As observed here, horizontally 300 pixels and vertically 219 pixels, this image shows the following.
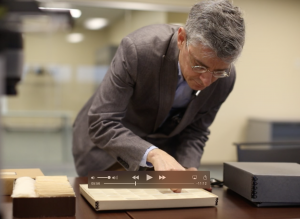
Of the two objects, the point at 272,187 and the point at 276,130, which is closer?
the point at 272,187

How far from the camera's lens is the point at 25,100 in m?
5.17

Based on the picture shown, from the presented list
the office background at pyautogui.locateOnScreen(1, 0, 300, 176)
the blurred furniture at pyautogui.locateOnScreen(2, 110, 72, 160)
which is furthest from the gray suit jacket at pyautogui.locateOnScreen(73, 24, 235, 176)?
the blurred furniture at pyautogui.locateOnScreen(2, 110, 72, 160)

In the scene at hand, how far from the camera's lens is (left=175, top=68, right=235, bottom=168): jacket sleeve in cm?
156

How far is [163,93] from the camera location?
57.7 inches

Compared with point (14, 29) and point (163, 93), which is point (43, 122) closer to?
point (163, 93)

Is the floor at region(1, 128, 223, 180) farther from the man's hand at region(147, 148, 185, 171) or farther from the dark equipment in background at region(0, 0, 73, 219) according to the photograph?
the dark equipment in background at region(0, 0, 73, 219)

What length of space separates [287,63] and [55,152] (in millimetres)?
3831

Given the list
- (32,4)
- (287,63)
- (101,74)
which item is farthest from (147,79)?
(287,63)

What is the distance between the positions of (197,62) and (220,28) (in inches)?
6.1

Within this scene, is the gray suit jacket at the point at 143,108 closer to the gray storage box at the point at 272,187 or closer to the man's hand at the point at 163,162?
the man's hand at the point at 163,162

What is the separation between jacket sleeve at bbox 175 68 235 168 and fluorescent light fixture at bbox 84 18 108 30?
3.87m

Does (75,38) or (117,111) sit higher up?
(75,38)

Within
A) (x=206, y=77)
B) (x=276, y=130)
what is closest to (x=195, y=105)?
(x=206, y=77)

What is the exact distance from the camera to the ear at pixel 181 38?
1304mm
